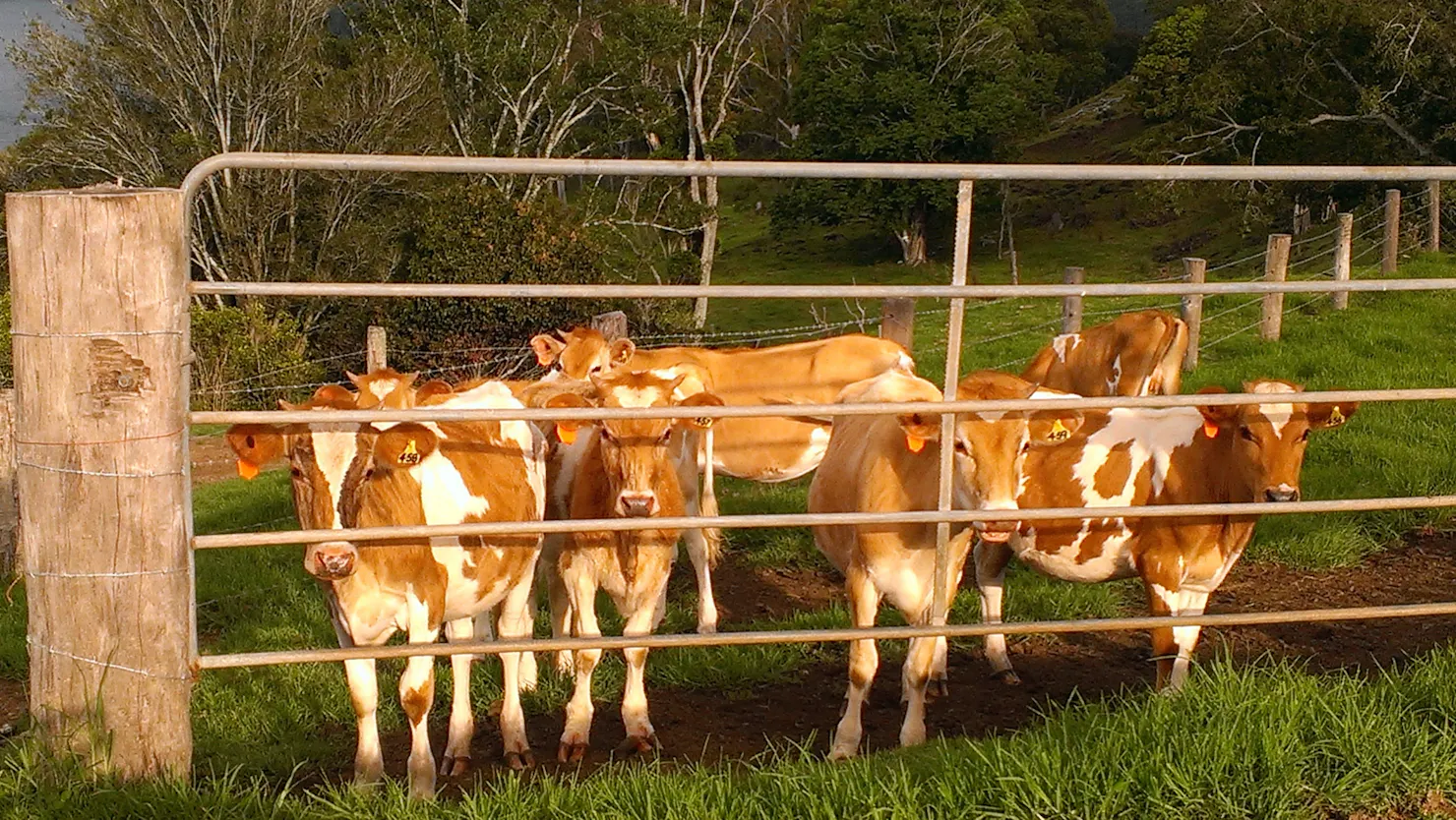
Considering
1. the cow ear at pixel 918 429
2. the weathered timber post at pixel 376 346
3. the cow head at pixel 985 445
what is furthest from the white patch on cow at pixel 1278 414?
the weathered timber post at pixel 376 346

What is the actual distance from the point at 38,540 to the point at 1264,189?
125 ft

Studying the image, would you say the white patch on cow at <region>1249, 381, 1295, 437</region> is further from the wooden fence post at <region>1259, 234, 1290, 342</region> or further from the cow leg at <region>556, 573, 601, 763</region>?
the wooden fence post at <region>1259, 234, 1290, 342</region>

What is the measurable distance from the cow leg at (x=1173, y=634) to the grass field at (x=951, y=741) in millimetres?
554

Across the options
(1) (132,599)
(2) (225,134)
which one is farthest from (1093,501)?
(2) (225,134)

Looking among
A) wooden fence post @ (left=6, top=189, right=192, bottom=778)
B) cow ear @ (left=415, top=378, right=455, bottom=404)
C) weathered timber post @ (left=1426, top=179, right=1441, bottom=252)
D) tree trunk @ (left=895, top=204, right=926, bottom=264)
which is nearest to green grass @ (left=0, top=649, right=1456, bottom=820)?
wooden fence post @ (left=6, top=189, right=192, bottom=778)

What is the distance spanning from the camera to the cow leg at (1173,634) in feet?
19.7

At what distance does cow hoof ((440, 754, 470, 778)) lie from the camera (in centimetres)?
562

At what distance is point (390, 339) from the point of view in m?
28.2

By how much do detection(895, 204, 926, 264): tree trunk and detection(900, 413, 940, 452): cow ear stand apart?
149 feet

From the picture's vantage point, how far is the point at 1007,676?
6609 mm

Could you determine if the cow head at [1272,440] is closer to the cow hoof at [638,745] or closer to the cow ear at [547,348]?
the cow hoof at [638,745]

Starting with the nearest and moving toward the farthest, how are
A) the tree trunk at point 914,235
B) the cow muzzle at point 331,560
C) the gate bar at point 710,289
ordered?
the gate bar at point 710,289 → the cow muzzle at point 331,560 → the tree trunk at point 914,235

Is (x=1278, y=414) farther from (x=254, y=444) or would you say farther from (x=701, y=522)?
(x=254, y=444)

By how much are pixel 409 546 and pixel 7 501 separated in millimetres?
5536
